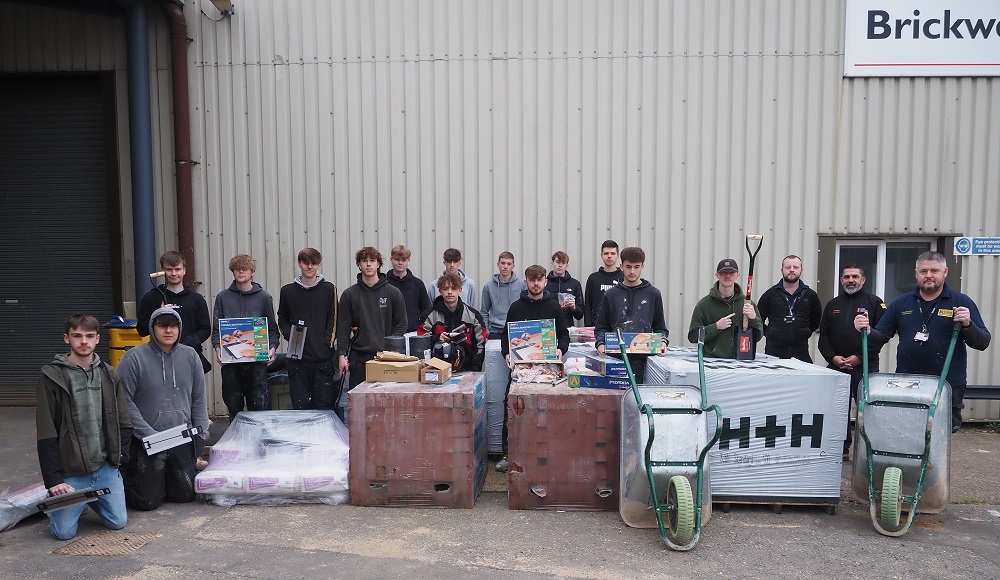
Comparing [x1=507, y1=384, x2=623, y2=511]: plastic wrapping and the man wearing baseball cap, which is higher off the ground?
the man wearing baseball cap

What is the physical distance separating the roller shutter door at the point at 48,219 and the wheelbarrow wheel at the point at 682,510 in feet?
25.3

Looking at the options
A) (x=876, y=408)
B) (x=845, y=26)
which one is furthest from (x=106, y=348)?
→ (x=845, y=26)

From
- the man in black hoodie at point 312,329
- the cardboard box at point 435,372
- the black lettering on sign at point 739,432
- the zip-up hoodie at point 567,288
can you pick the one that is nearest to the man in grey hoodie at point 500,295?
the zip-up hoodie at point 567,288

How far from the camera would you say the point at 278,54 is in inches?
326

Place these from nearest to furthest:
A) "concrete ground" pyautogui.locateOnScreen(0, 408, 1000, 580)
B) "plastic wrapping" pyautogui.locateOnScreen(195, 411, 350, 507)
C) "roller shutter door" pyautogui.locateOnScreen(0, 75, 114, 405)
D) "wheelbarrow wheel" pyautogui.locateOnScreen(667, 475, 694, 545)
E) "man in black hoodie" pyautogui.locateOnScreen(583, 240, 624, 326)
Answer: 1. "concrete ground" pyautogui.locateOnScreen(0, 408, 1000, 580)
2. "wheelbarrow wheel" pyautogui.locateOnScreen(667, 475, 694, 545)
3. "plastic wrapping" pyautogui.locateOnScreen(195, 411, 350, 507)
4. "man in black hoodie" pyautogui.locateOnScreen(583, 240, 624, 326)
5. "roller shutter door" pyautogui.locateOnScreen(0, 75, 114, 405)

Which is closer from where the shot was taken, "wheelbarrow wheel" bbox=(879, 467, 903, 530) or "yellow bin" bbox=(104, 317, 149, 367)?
"wheelbarrow wheel" bbox=(879, 467, 903, 530)

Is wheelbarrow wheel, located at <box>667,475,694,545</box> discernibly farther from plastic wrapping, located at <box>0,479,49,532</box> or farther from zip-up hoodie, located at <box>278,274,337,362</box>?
plastic wrapping, located at <box>0,479,49,532</box>

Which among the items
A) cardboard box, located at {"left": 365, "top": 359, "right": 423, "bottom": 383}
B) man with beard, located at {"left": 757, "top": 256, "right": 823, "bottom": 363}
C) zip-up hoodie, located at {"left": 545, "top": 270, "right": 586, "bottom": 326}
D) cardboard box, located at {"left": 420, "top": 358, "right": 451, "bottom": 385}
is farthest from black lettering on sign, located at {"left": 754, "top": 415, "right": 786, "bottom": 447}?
zip-up hoodie, located at {"left": 545, "top": 270, "right": 586, "bottom": 326}

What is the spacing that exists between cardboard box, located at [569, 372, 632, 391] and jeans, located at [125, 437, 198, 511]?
311cm

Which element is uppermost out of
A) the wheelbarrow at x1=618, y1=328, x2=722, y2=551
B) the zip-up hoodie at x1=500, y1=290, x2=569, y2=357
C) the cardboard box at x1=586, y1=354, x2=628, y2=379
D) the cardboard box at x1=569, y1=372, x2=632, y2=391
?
the zip-up hoodie at x1=500, y1=290, x2=569, y2=357

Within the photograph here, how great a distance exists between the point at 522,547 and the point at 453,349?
212cm

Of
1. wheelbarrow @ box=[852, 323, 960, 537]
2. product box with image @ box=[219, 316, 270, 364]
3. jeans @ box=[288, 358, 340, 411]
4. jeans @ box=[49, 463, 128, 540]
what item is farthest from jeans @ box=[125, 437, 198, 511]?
wheelbarrow @ box=[852, 323, 960, 537]

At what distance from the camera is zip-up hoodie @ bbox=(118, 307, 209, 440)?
207 inches

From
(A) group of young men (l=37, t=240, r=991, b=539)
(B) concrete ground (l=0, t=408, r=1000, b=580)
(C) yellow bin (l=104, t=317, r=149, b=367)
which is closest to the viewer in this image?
(B) concrete ground (l=0, t=408, r=1000, b=580)
